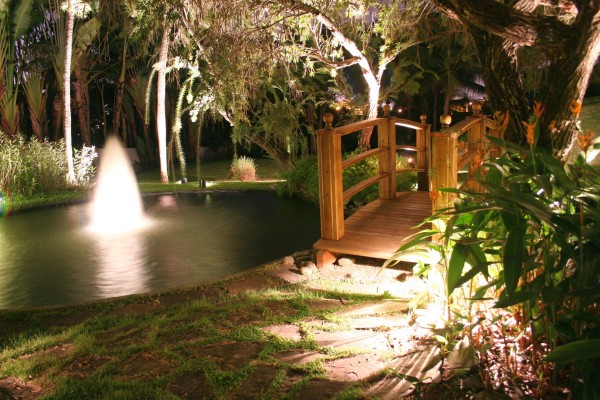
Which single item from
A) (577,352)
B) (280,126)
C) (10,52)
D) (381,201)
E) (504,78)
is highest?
(10,52)

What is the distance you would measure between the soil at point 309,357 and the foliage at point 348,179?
537 centimetres

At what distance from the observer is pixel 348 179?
10594 mm

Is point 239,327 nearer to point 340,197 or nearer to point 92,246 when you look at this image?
point 340,197

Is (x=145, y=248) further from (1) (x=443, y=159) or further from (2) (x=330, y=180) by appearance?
(1) (x=443, y=159)

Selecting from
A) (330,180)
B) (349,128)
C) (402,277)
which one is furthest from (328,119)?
(402,277)

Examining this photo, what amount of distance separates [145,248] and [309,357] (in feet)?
16.6

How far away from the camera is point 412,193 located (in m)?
8.30

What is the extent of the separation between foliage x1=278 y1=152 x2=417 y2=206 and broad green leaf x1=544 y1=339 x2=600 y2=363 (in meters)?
7.91

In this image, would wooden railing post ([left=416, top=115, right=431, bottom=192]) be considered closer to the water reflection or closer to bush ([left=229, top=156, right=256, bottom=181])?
the water reflection

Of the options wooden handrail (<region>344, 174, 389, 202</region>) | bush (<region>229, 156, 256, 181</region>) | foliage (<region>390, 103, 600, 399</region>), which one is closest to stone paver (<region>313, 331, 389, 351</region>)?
foliage (<region>390, 103, 600, 399</region>)

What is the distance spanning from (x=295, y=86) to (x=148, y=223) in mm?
4457

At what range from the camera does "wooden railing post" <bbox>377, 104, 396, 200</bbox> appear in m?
7.51

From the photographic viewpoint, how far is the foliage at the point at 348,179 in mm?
10289

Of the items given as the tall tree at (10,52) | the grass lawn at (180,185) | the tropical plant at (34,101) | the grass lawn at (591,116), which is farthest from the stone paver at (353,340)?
the tropical plant at (34,101)
